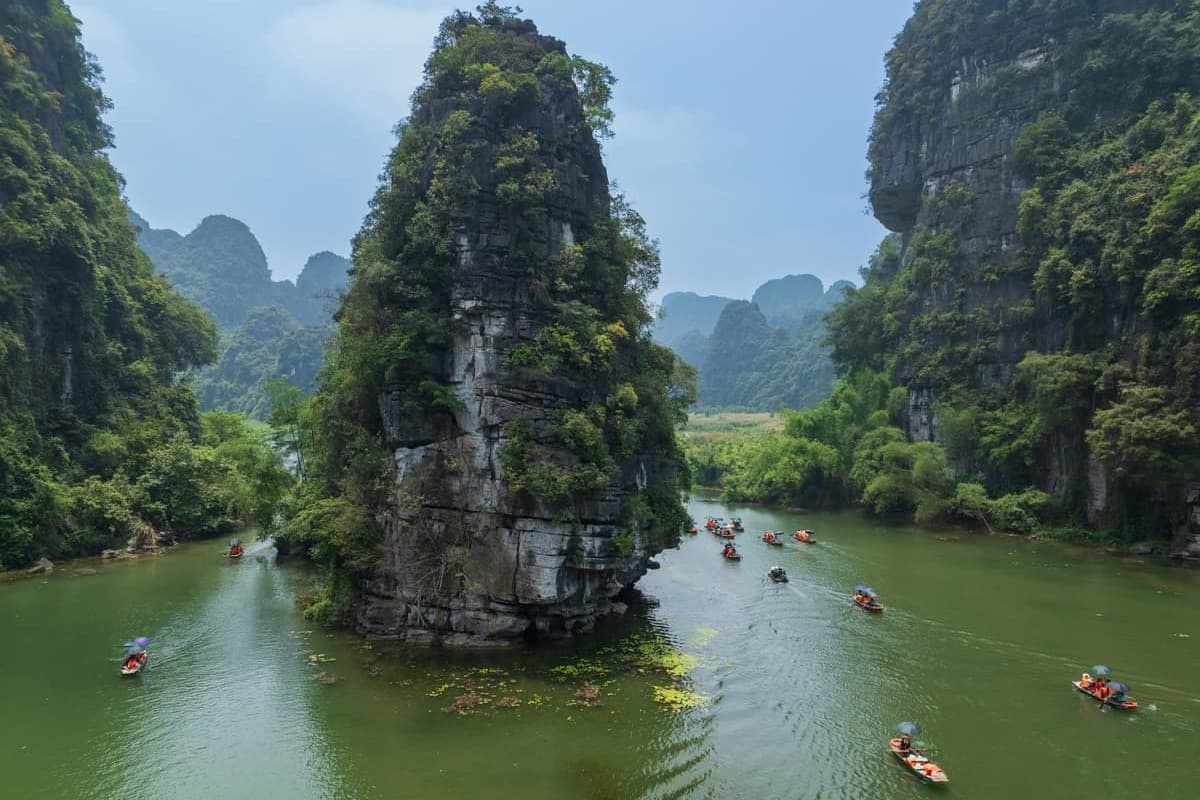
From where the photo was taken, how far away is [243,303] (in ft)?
447

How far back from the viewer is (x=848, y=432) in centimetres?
4634

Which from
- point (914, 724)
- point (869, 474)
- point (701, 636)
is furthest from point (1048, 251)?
point (914, 724)

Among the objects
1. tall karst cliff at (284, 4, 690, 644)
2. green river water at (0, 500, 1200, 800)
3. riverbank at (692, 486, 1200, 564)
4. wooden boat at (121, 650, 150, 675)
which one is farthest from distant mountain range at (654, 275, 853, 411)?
wooden boat at (121, 650, 150, 675)

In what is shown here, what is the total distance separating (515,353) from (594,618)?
26.3 ft

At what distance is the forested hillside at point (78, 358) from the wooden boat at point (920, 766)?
2668 cm

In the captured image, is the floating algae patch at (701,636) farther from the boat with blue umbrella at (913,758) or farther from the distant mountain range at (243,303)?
the distant mountain range at (243,303)

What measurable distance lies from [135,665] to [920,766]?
18004 mm

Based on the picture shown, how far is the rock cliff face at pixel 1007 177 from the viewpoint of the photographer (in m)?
34.4

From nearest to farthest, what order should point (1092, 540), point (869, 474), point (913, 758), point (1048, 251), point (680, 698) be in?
point (913, 758)
point (680, 698)
point (1092, 540)
point (1048, 251)
point (869, 474)

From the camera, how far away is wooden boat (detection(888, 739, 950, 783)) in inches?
488

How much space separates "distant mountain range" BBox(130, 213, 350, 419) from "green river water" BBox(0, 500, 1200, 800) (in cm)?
6185

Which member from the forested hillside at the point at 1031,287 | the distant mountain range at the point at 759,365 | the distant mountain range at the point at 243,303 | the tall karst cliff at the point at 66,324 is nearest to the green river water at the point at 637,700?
the tall karst cliff at the point at 66,324

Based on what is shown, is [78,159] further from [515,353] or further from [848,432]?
[848,432]

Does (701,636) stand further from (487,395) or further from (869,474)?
(869,474)
